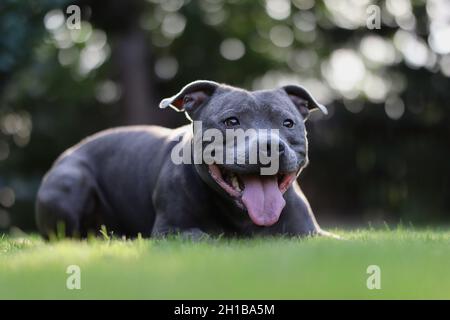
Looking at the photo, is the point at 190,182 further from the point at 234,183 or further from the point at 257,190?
the point at 257,190

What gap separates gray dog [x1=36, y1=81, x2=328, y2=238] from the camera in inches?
247

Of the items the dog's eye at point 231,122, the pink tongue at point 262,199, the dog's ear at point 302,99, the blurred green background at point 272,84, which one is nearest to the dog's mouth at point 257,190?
the pink tongue at point 262,199

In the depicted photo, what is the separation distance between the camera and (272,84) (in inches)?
855

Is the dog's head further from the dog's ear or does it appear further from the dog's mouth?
the dog's ear

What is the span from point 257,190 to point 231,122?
0.64m

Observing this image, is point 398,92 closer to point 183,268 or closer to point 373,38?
point 373,38

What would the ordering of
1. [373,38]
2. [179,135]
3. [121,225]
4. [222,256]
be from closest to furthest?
[222,256], [179,135], [121,225], [373,38]

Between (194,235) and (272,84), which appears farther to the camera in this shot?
(272,84)

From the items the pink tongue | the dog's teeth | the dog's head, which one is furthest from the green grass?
the dog's teeth

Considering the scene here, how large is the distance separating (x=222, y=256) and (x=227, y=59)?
52.7 ft

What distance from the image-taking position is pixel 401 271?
181 inches

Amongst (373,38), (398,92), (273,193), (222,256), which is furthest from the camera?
(373,38)

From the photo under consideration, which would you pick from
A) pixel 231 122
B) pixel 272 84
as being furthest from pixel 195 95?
pixel 272 84

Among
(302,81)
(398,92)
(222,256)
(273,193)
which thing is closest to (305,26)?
(302,81)
